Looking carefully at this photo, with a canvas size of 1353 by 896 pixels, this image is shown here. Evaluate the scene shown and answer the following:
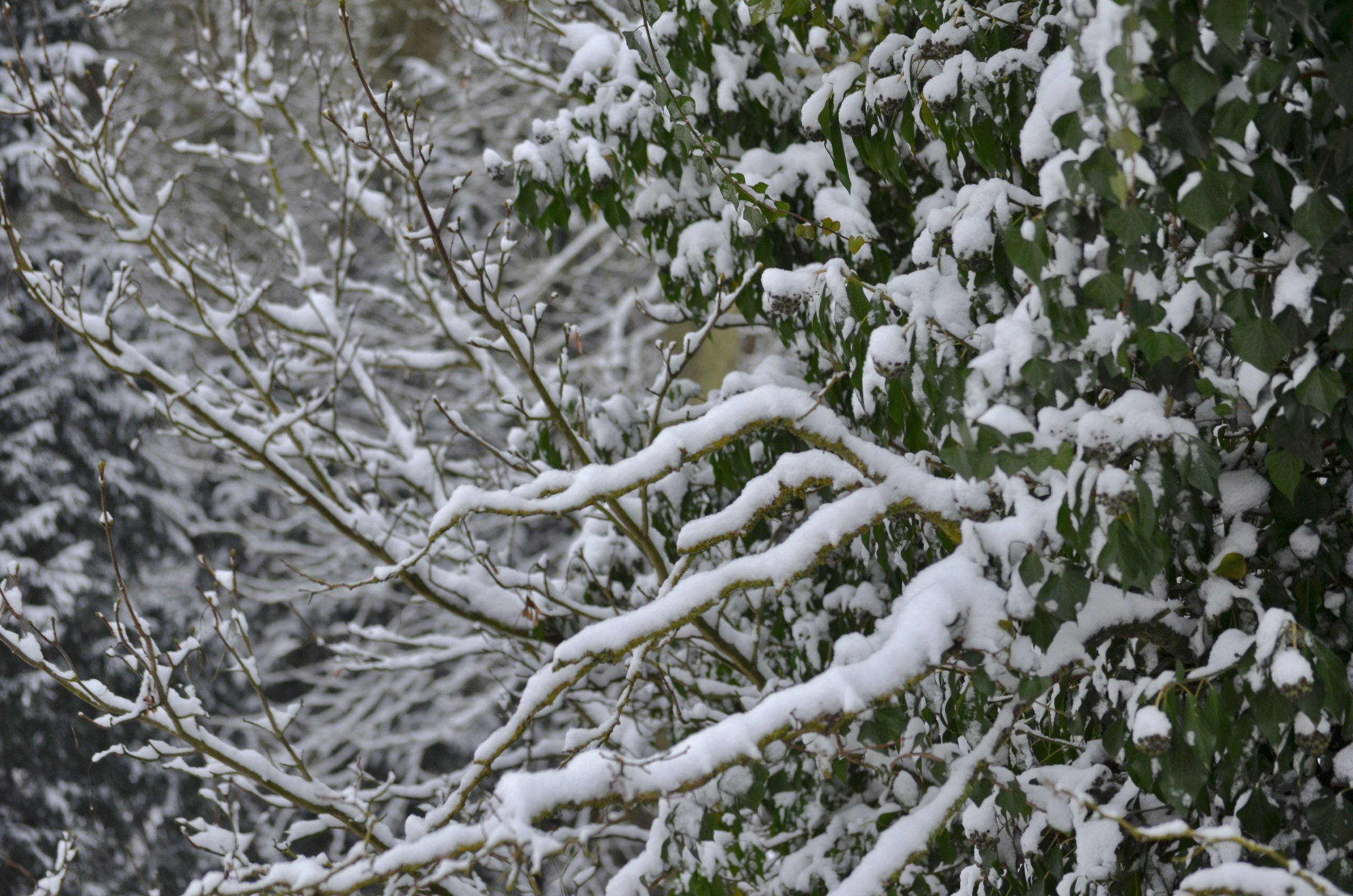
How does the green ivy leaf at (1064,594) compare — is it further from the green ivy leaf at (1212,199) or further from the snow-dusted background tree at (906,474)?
the green ivy leaf at (1212,199)

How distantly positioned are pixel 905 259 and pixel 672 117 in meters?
1.11

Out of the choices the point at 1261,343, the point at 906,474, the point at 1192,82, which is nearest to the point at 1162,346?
the point at 1261,343

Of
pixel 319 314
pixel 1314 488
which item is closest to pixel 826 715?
pixel 1314 488

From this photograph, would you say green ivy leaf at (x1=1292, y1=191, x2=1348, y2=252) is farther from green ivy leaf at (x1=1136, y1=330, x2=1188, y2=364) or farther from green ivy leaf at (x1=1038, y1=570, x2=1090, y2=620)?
green ivy leaf at (x1=1038, y1=570, x2=1090, y2=620)

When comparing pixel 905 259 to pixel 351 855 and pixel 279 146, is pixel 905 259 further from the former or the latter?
pixel 279 146

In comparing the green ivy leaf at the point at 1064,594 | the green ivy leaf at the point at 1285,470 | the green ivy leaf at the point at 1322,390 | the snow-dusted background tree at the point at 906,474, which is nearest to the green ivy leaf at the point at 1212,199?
the snow-dusted background tree at the point at 906,474

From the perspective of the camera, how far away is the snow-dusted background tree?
159 centimetres

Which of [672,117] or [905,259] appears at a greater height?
[905,259]

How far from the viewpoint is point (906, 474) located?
6.89ft

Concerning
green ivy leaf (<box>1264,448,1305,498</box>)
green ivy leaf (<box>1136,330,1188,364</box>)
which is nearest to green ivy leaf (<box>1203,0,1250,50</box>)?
green ivy leaf (<box>1136,330,1188,364</box>)

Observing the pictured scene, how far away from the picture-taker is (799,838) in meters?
3.15

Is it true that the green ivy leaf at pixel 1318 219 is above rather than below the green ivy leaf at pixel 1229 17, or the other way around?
below

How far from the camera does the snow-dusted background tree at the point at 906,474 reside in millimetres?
1595

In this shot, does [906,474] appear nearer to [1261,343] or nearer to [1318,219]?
[1261,343]
